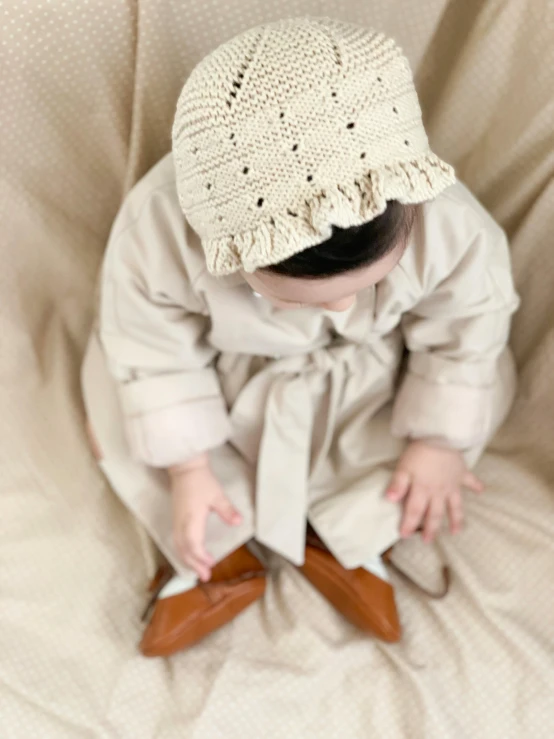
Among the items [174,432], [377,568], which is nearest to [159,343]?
[174,432]

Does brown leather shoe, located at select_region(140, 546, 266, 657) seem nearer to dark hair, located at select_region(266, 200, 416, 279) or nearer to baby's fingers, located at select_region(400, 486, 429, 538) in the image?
baby's fingers, located at select_region(400, 486, 429, 538)

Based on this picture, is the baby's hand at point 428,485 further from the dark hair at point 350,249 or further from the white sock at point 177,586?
the dark hair at point 350,249

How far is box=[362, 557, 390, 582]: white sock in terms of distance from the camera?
29.8 inches

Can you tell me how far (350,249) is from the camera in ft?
→ 1.47

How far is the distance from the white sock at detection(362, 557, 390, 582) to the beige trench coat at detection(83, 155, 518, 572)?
0.03m

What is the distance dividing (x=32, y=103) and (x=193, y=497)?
410 millimetres

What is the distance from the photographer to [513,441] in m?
0.83

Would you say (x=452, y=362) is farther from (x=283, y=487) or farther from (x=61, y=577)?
(x=61, y=577)

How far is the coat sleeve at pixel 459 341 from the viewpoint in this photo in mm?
642

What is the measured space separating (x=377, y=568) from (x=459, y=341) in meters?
0.26

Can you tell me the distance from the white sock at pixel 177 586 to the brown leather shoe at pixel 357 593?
120 mm

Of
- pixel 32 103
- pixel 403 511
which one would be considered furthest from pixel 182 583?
pixel 32 103

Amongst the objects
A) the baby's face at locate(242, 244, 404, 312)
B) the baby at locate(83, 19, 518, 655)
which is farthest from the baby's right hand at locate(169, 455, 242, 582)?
the baby's face at locate(242, 244, 404, 312)

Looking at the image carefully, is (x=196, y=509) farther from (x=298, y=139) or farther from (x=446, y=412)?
(x=298, y=139)
